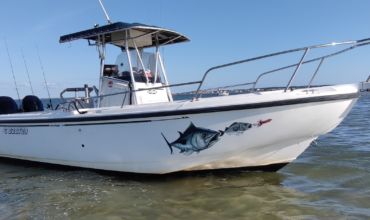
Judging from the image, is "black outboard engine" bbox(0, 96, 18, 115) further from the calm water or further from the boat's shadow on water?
the boat's shadow on water

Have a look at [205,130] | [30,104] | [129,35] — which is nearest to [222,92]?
[205,130]

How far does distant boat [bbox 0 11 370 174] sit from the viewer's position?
5.75m

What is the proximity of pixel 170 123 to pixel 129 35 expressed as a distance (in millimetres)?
2576

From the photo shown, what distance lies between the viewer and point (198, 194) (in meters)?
5.93

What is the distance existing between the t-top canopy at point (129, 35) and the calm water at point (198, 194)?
2600 millimetres

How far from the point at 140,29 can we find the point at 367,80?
4.12 metres

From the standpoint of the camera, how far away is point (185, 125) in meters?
6.00

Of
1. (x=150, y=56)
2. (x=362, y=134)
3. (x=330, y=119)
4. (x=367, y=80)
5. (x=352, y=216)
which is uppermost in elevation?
(x=150, y=56)

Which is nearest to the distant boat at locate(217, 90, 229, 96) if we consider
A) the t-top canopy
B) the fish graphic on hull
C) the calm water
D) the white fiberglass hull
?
the white fiberglass hull

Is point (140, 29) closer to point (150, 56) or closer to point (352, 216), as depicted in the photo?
point (150, 56)

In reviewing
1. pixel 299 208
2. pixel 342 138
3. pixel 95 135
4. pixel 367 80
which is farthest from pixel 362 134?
pixel 95 135

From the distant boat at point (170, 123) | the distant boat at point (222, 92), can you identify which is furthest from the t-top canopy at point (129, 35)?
the distant boat at point (222, 92)

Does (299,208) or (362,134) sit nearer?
(299,208)

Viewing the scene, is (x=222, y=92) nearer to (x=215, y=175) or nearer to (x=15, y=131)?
(x=215, y=175)
